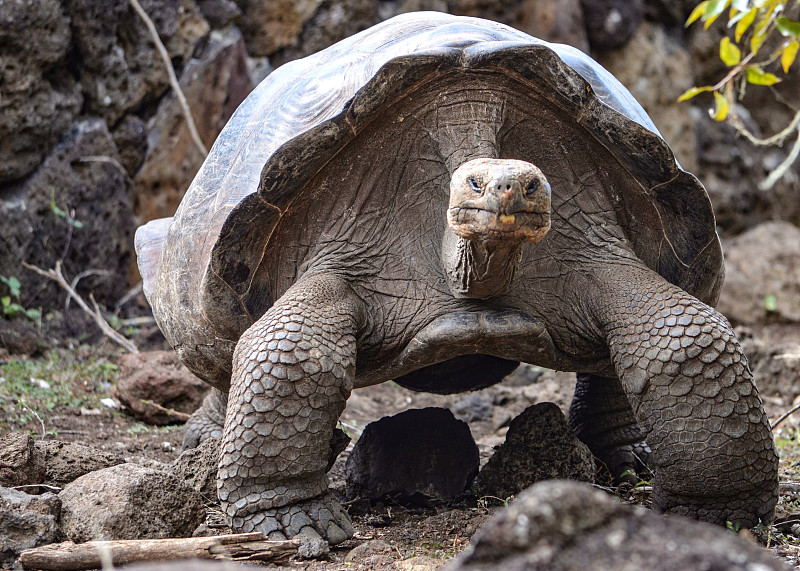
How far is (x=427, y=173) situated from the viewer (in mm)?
3176

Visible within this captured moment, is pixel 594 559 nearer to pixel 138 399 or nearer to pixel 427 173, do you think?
pixel 427 173

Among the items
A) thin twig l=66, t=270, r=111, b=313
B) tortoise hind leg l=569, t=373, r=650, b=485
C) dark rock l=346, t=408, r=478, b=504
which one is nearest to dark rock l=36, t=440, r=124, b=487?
dark rock l=346, t=408, r=478, b=504

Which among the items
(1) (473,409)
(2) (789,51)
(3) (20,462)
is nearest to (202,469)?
(3) (20,462)

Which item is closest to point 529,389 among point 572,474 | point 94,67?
point 572,474

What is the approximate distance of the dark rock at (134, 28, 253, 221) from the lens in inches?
273

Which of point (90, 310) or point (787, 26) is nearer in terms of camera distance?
point (787, 26)

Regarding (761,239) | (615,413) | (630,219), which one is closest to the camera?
(630,219)

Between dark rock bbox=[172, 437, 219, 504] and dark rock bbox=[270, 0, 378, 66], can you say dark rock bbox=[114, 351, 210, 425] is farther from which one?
dark rock bbox=[270, 0, 378, 66]

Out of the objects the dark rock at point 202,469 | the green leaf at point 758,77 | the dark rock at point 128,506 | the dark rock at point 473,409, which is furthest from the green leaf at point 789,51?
the dark rock at point 128,506

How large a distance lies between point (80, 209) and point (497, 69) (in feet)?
14.3

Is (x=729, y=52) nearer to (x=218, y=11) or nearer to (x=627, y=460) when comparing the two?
(x=627, y=460)

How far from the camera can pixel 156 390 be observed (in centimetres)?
489

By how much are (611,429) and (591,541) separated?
9.42 ft

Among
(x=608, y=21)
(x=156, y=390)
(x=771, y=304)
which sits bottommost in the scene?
(x=156, y=390)
